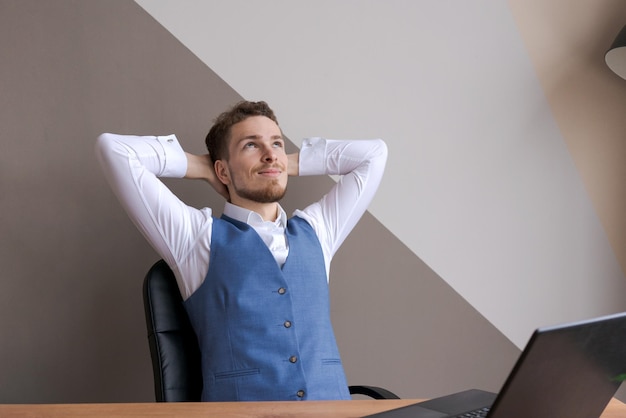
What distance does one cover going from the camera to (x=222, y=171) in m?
2.40

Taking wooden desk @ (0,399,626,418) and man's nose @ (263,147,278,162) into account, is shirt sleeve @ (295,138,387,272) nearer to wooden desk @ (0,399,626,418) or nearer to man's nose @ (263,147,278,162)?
man's nose @ (263,147,278,162)

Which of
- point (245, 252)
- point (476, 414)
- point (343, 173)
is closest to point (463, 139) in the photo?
point (343, 173)

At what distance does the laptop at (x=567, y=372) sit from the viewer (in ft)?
3.52

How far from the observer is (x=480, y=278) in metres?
2.81

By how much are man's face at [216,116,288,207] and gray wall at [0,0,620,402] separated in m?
0.34

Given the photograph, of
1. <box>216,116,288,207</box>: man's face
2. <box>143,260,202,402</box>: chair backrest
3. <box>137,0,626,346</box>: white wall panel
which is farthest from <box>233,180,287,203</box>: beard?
<box>137,0,626,346</box>: white wall panel

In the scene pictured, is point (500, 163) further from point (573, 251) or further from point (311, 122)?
point (311, 122)

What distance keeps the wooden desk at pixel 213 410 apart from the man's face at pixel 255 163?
0.94m

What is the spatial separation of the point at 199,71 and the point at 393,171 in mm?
799

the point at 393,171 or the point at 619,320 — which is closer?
the point at 619,320

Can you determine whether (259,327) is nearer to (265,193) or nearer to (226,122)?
(265,193)

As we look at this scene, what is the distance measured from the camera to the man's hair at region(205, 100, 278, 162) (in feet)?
7.84

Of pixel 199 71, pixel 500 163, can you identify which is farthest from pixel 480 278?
pixel 199 71

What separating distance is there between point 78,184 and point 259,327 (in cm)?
93
